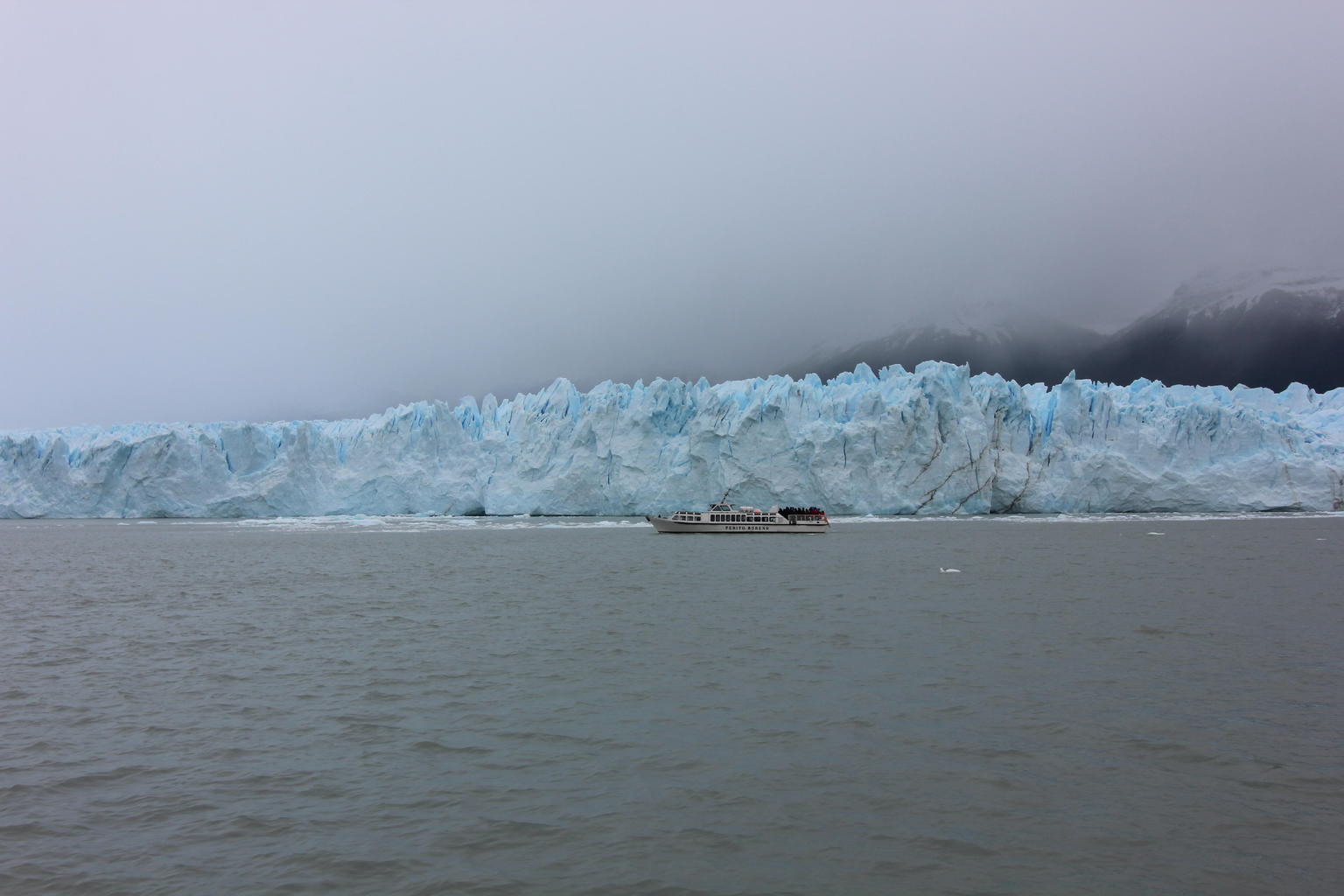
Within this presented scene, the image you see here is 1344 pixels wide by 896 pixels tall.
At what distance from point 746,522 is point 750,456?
281 inches

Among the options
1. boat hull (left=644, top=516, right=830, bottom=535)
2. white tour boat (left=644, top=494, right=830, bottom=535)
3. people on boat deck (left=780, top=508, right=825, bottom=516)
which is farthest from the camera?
people on boat deck (left=780, top=508, right=825, bottom=516)

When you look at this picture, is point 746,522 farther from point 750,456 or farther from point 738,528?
point 750,456

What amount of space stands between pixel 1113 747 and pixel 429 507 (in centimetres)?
5107

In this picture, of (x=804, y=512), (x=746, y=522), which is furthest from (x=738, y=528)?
(x=804, y=512)

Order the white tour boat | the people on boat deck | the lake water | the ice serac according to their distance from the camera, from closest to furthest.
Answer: the lake water
the white tour boat
the people on boat deck
the ice serac

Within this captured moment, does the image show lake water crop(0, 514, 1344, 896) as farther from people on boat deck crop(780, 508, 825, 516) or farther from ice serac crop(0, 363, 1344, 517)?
ice serac crop(0, 363, 1344, 517)

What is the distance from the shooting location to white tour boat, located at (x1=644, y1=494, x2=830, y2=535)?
135 feet

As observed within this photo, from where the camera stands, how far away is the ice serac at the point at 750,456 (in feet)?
157

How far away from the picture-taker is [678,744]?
24.3 ft

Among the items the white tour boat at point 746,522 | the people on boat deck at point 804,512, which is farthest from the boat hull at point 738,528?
the people on boat deck at point 804,512

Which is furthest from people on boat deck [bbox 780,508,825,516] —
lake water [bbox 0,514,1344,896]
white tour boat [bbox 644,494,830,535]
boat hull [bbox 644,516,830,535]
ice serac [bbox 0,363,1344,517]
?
lake water [bbox 0,514,1344,896]

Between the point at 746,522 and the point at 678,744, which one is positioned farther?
the point at 746,522

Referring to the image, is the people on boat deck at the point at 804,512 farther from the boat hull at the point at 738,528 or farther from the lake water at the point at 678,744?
the lake water at the point at 678,744

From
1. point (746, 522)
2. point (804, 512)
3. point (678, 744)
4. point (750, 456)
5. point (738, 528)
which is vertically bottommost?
point (678, 744)
